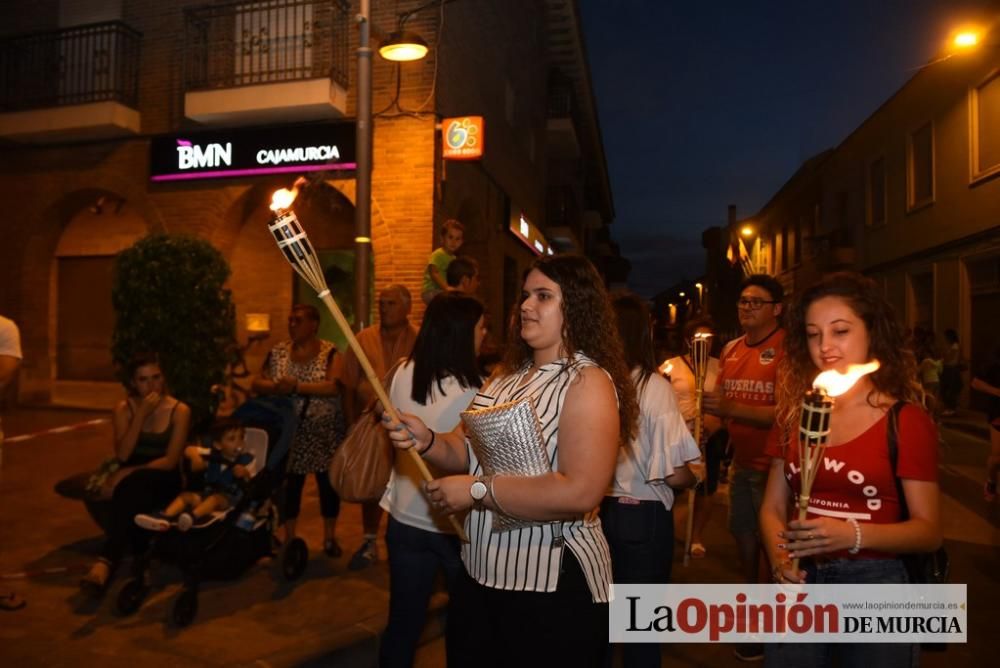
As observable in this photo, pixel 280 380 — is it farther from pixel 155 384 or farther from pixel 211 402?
pixel 211 402

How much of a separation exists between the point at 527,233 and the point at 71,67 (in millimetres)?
10651

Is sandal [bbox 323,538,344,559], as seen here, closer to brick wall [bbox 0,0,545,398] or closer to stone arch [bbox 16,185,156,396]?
brick wall [bbox 0,0,545,398]

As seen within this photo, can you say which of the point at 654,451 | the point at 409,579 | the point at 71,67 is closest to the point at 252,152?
the point at 71,67

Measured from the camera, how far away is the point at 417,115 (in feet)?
36.3

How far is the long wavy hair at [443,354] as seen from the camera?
3406mm

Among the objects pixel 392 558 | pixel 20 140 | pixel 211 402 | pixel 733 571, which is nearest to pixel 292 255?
pixel 392 558

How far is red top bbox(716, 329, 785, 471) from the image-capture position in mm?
4270

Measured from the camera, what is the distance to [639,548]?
3.43 meters

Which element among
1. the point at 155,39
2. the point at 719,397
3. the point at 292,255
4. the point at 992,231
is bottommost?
the point at 719,397

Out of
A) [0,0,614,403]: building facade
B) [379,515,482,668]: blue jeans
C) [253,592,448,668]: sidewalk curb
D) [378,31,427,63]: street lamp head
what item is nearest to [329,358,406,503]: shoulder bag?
[379,515,482,668]: blue jeans

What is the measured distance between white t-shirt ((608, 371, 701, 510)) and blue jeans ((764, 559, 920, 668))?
97 centimetres

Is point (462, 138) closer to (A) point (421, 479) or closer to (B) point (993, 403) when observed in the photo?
(B) point (993, 403)

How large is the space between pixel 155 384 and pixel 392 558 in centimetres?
289

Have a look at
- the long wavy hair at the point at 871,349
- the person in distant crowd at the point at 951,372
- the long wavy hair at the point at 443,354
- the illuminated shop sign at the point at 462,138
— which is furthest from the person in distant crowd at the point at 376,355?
the person in distant crowd at the point at 951,372
